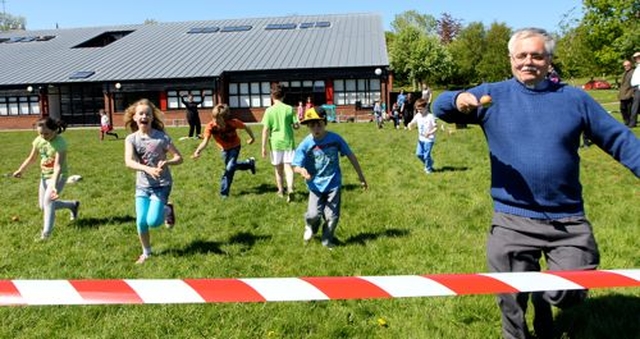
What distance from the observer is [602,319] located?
4102 mm

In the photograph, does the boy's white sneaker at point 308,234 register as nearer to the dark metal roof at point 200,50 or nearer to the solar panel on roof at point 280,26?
the dark metal roof at point 200,50

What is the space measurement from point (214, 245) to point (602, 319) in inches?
167

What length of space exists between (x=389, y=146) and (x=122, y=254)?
11524 mm

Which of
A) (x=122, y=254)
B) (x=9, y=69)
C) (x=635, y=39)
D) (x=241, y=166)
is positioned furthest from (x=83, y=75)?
(x=635, y=39)

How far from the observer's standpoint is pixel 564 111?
10.4 ft

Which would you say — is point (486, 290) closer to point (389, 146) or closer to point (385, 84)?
point (389, 146)

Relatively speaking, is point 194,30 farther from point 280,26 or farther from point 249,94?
point 249,94

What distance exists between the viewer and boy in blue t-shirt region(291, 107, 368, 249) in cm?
637

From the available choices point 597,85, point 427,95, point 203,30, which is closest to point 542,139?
point 427,95

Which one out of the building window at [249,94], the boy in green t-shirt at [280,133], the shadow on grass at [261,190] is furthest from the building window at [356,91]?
the boy in green t-shirt at [280,133]

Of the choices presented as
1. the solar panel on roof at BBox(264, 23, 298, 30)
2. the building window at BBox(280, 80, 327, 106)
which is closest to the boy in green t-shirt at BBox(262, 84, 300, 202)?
the building window at BBox(280, 80, 327, 106)

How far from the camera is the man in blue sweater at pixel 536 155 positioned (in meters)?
3.14

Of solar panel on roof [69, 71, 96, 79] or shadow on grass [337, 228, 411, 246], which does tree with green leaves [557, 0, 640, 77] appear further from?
shadow on grass [337, 228, 411, 246]

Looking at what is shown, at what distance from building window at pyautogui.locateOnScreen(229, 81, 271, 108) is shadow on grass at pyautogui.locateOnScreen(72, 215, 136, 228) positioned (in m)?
29.6
